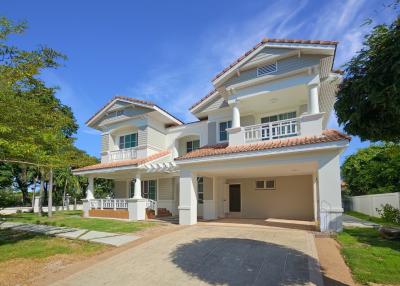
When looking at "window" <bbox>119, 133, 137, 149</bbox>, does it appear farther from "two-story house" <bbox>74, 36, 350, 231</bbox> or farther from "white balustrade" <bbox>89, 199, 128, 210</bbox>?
"white balustrade" <bbox>89, 199, 128, 210</bbox>

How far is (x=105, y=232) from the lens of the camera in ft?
41.1

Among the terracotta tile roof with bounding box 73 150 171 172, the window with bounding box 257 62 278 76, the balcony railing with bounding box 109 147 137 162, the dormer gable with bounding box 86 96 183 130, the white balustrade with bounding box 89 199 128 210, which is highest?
the window with bounding box 257 62 278 76

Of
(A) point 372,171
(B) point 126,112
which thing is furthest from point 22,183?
(A) point 372,171

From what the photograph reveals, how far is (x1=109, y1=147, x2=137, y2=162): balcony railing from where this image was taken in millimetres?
20163

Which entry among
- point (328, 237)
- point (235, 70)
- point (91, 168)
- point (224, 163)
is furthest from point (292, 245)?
point (91, 168)

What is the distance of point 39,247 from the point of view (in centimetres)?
1022

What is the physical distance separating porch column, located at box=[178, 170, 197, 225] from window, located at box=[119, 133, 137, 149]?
7.38 metres

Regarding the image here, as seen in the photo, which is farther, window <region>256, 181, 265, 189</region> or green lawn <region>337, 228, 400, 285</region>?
window <region>256, 181, 265, 189</region>

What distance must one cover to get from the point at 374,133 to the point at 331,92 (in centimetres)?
1177

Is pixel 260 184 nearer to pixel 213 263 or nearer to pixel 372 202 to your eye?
pixel 372 202

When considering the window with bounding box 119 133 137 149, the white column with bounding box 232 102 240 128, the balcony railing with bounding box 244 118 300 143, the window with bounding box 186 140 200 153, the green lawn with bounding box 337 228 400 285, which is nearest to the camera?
the green lawn with bounding box 337 228 400 285

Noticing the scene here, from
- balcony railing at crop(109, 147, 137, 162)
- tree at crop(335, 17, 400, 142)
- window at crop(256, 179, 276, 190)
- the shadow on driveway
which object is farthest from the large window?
tree at crop(335, 17, 400, 142)

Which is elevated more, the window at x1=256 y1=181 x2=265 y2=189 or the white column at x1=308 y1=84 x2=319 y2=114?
the white column at x1=308 y1=84 x2=319 y2=114

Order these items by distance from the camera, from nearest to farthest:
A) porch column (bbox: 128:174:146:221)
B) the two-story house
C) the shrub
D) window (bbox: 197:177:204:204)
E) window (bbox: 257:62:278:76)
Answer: the two-story house, window (bbox: 257:62:278:76), the shrub, porch column (bbox: 128:174:146:221), window (bbox: 197:177:204:204)
